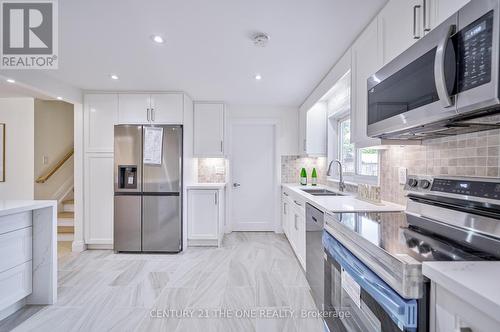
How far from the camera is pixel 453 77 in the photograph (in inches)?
31.5

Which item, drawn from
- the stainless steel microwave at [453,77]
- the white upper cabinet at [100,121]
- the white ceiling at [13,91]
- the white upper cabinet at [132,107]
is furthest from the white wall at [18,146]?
the stainless steel microwave at [453,77]

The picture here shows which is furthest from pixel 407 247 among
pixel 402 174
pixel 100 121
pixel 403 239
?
pixel 100 121

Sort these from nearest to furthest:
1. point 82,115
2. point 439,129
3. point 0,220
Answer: point 439,129, point 0,220, point 82,115

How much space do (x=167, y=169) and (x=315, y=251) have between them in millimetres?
2247

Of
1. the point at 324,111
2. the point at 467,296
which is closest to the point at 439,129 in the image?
the point at 467,296

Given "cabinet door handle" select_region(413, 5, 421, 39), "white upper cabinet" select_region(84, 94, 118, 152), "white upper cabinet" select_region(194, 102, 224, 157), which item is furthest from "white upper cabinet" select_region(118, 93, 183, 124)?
"cabinet door handle" select_region(413, 5, 421, 39)

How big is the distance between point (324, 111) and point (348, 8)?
81.2 inches

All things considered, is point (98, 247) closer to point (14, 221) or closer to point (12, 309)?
point (12, 309)

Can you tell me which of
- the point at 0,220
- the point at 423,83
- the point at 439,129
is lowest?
the point at 0,220

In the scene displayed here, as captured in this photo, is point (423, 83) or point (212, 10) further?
point (212, 10)

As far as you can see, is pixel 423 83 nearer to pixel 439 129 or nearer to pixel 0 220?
pixel 439 129

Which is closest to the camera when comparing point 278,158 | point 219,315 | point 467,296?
point 467,296

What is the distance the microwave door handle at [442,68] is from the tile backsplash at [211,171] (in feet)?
11.6

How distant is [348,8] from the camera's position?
1.60 meters
